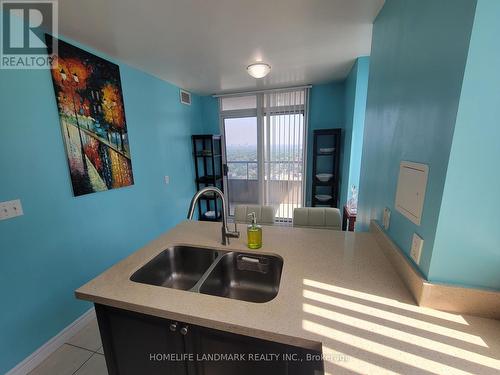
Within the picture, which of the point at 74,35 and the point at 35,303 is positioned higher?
the point at 74,35

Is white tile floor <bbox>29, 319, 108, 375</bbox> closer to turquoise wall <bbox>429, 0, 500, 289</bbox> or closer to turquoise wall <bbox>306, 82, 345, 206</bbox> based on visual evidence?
turquoise wall <bbox>429, 0, 500, 289</bbox>

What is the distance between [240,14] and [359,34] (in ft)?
3.33

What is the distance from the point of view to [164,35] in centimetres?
163

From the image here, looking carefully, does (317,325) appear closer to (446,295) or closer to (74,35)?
(446,295)

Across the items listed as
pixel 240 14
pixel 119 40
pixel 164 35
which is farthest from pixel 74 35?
pixel 240 14

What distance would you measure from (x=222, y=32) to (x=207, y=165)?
2.35 metres

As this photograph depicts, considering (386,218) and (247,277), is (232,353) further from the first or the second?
(386,218)

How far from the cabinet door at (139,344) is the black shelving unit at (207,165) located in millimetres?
2533

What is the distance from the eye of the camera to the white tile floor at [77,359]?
1.37 meters

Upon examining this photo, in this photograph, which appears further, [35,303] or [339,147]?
[339,147]

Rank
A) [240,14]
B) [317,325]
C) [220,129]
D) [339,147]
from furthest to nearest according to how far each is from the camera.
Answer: [220,129] < [339,147] < [240,14] < [317,325]

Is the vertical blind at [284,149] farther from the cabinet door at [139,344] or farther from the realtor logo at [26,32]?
the cabinet door at [139,344]

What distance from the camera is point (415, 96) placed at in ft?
2.89

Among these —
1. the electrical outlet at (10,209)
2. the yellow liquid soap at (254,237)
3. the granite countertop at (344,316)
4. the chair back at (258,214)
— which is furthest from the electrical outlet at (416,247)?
the electrical outlet at (10,209)
